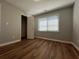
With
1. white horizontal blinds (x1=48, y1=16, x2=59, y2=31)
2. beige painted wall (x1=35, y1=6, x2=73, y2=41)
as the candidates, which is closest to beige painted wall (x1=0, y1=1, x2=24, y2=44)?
white horizontal blinds (x1=48, y1=16, x2=59, y2=31)

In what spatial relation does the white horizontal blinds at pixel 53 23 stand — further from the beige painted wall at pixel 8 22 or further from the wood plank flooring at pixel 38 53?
the beige painted wall at pixel 8 22

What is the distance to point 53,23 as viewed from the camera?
215 inches

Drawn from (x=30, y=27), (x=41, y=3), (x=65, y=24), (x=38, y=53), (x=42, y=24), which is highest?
(x=41, y=3)

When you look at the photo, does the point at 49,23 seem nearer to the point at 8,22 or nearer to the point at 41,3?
the point at 41,3

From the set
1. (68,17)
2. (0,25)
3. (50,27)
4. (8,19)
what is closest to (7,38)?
(0,25)

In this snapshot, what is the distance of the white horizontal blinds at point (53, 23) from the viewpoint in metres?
5.19

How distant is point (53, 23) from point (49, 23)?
1.39ft

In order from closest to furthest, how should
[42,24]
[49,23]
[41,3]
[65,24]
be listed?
[41,3] → [65,24] → [49,23] → [42,24]

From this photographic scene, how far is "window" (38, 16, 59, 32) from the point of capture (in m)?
5.23

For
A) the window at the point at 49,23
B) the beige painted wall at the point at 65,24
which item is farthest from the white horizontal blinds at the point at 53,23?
the beige painted wall at the point at 65,24

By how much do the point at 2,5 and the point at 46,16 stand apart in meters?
3.52

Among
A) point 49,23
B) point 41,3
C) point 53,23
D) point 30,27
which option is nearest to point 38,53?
point 41,3

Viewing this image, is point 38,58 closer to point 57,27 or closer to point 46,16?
point 57,27

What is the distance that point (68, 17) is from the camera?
457 centimetres
